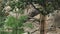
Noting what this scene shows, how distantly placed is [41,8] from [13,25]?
1130mm

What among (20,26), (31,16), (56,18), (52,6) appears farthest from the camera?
(31,16)

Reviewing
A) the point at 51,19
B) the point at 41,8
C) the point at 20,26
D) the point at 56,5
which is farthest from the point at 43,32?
the point at 51,19

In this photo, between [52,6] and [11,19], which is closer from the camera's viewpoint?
[11,19]

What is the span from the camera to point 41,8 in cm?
273

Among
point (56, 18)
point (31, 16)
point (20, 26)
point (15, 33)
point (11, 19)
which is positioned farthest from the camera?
point (31, 16)

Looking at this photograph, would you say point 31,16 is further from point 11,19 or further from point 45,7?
point 11,19

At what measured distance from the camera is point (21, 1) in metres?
2.82

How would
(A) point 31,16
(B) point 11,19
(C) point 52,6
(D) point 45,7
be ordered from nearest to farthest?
(B) point 11,19 → (D) point 45,7 → (C) point 52,6 → (A) point 31,16

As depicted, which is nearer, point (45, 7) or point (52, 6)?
point (45, 7)

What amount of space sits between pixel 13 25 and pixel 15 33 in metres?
0.21

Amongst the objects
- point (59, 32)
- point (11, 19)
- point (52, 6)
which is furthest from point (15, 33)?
point (59, 32)

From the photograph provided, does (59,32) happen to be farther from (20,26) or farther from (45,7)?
(20,26)

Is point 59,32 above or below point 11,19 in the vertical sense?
below

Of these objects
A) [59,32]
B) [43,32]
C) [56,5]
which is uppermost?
[56,5]
